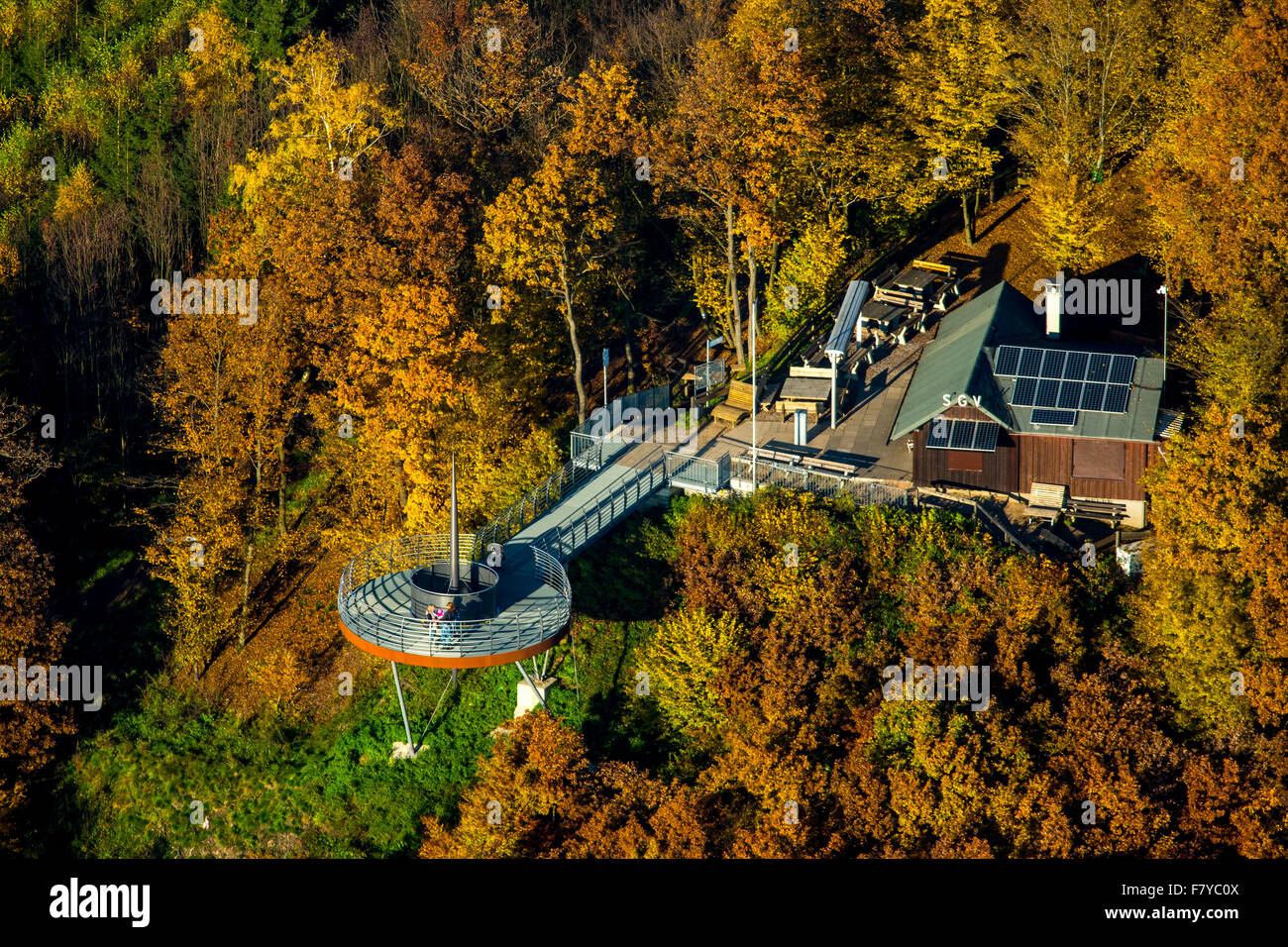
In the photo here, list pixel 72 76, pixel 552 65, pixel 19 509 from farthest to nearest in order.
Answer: pixel 72 76 < pixel 552 65 < pixel 19 509

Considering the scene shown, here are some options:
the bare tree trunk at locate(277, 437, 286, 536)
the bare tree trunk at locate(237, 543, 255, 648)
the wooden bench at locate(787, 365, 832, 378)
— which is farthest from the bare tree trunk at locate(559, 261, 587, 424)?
the bare tree trunk at locate(237, 543, 255, 648)

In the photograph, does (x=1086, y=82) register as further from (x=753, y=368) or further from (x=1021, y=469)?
(x=1021, y=469)

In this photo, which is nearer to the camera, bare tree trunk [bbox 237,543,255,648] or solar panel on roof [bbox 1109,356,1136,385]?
solar panel on roof [bbox 1109,356,1136,385]

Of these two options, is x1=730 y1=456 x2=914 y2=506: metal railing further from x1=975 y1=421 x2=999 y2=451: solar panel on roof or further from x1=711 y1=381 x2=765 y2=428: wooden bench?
x1=711 y1=381 x2=765 y2=428: wooden bench

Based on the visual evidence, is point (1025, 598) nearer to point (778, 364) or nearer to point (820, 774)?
point (820, 774)

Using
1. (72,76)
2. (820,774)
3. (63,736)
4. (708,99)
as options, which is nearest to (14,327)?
(63,736)

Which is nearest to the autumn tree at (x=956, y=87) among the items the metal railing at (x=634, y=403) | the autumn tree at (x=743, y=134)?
the autumn tree at (x=743, y=134)

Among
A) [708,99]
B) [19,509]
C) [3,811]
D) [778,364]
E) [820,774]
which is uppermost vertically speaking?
[708,99]
